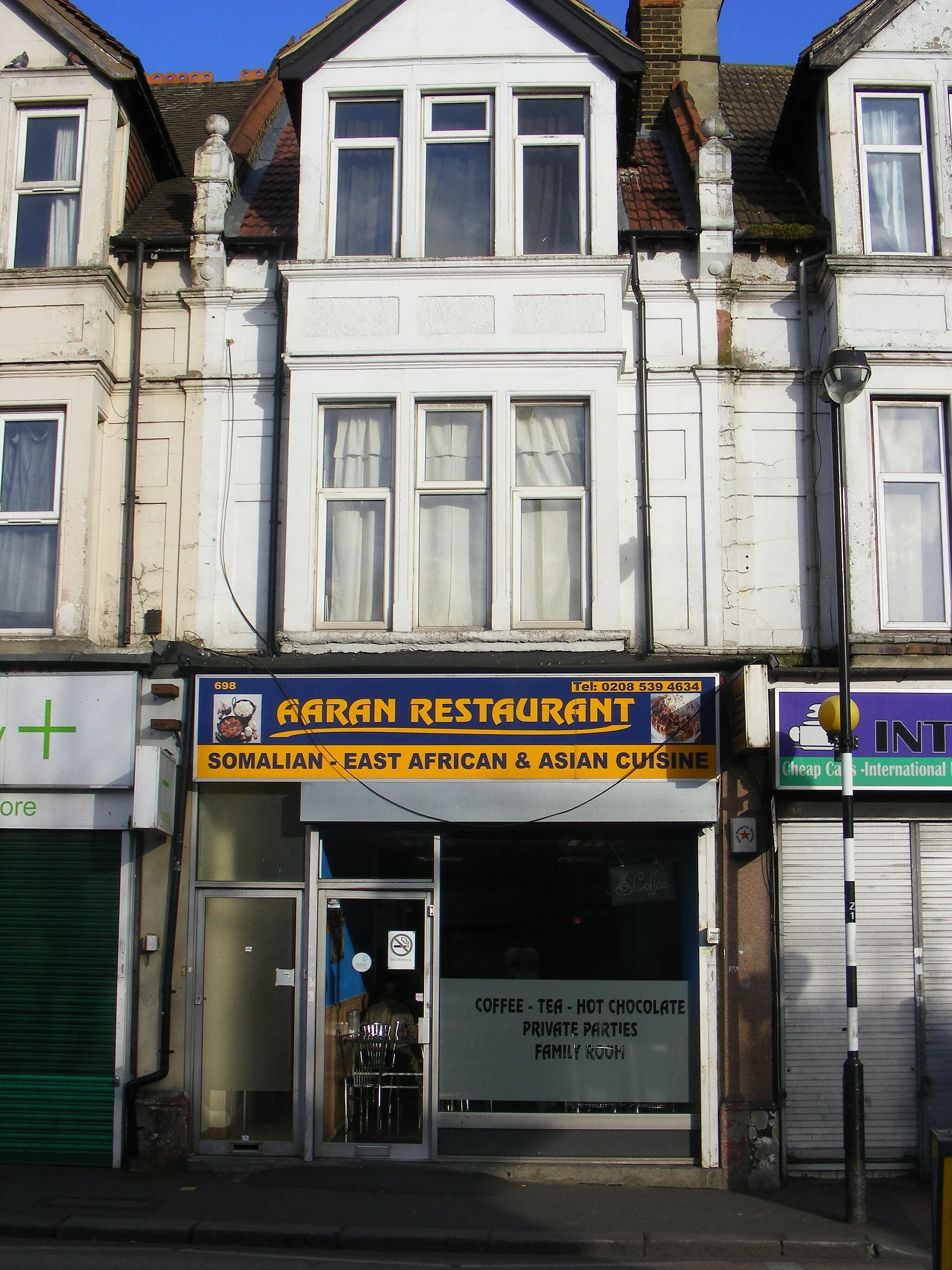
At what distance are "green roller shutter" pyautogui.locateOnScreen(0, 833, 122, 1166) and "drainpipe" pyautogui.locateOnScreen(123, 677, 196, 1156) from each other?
0.23 meters

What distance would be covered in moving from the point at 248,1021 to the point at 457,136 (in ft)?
28.1

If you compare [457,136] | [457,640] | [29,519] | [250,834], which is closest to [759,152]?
[457,136]

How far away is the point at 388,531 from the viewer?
1143 cm

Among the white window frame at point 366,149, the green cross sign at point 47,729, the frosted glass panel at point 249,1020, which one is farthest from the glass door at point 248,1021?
the white window frame at point 366,149

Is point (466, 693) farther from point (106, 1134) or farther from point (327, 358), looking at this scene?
point (106, 1134)

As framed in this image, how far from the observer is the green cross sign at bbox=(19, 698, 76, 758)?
1102cm

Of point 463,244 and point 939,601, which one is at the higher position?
point 463,244

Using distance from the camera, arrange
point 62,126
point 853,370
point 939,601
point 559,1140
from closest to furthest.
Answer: point 853,370
point 559,1140
point 939,601
point 62,126

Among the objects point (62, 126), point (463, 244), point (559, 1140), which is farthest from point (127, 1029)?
point (62, 126)

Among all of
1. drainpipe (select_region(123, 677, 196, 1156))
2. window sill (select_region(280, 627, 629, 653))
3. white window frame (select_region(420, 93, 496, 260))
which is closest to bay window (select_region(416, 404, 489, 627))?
window sill (select_region(280, 627, 629, 653))

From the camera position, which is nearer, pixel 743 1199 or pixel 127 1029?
pixel 743 1199

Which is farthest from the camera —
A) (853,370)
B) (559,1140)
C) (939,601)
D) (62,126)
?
(62,126)

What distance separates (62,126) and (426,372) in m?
4.68

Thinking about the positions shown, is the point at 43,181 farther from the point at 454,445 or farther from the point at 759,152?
the point at 759,152
